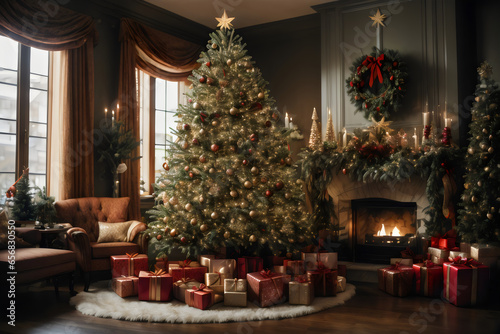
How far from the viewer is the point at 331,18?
6328mm

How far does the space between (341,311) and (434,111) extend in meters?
2.73

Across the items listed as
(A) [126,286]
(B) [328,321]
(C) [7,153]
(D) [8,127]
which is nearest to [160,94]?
(D) [8,127]

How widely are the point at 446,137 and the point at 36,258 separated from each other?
4294 mm

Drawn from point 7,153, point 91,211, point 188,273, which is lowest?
point 188,273

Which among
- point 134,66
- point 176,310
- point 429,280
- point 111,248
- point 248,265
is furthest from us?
point 134,66

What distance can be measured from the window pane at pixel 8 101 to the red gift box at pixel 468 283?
15.3ft

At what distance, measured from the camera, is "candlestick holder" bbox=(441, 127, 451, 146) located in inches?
206

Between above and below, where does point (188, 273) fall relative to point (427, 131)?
below

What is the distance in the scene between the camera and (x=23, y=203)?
186 inches

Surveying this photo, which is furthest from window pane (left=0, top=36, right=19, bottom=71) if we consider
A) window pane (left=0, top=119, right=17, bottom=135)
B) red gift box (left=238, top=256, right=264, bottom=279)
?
red gift box (left=238, top=256, right=264, bottom=279)

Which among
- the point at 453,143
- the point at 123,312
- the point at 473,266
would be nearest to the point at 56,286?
the point at 123,312

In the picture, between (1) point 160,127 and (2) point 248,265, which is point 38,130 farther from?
(2) point 248,265

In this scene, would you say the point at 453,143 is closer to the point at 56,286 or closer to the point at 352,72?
the point at 352,72

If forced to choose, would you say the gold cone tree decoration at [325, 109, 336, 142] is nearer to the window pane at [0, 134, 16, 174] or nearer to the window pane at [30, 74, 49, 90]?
the window pane at [30, 74, 49, 90]
